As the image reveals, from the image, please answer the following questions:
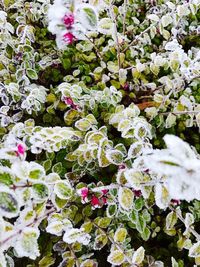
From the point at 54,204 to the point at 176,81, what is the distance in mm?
536

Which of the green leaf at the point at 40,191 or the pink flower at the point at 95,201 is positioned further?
the pink flower at the point at 95,201

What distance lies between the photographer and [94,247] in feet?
3.93

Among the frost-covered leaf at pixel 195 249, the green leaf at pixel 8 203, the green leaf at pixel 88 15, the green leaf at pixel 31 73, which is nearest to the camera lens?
the green leaf at pixel 8 203

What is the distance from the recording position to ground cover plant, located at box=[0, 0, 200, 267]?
3.17 feet

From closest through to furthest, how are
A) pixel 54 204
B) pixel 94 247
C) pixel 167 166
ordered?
pixel 167 166 < pixel 54 204 < pixel 94 247

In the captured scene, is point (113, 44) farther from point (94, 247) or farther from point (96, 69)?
point (94, 247)

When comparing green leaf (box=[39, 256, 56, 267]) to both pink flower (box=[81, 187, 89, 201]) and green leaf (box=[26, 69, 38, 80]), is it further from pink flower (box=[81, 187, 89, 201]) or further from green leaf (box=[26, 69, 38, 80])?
green leaf (box=[26, 69, 38, 80])

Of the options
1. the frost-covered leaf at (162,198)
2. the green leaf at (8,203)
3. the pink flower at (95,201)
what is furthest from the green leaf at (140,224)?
the green leaf at (8,203)

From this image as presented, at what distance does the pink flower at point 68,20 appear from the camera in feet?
3.14

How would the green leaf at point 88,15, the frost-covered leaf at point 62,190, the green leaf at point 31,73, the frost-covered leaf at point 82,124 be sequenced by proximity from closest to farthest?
the green leaf at point 88,15 < the frost-covered leaf at point 62,190 < the frost-covered leaf at point 82,124 < the green leaf at point 31,73

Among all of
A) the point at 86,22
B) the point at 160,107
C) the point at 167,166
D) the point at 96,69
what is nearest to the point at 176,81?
the point at 160,107

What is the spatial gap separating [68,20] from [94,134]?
325mm

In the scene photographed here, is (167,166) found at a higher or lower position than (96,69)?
higher

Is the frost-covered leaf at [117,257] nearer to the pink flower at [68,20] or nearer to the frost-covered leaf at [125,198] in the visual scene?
the frost-covered leaf at [125,198]
